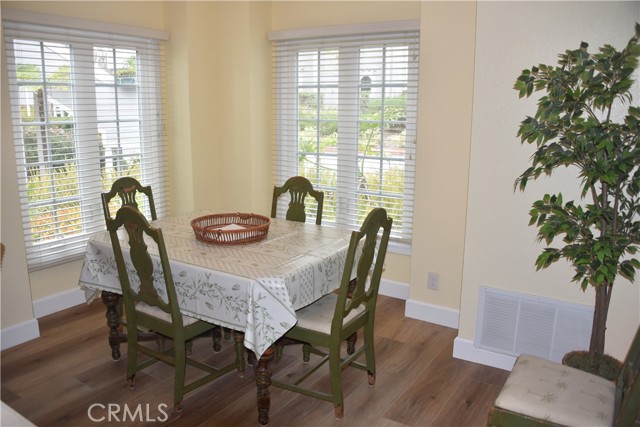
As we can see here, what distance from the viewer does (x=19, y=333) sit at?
11.2 ft

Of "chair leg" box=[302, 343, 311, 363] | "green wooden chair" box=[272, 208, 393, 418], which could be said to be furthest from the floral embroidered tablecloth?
"chair leg" box=[302, 343, 311, 363]

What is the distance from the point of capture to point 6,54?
3.44 metres

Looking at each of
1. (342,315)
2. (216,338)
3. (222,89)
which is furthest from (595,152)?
(222,89)

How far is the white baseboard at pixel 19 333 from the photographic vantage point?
3.35 metres

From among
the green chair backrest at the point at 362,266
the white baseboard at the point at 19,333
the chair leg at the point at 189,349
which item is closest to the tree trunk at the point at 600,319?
the green chair backrest at the point at 362,266

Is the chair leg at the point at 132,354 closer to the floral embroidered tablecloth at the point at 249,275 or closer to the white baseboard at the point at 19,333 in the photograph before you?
the floral embroidered tablecloth at the point at 249,275

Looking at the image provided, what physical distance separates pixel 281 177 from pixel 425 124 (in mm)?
1634

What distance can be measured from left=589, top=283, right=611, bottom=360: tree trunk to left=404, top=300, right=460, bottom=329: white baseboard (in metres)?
1.30

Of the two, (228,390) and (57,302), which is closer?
(228,390)

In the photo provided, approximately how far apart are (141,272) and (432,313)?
212 centimetres

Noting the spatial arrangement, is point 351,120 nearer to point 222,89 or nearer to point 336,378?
point 222,89

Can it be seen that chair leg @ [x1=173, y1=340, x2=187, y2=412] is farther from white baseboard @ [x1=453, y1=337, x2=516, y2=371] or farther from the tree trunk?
the tree trunk

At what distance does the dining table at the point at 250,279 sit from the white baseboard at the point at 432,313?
1.07 meters

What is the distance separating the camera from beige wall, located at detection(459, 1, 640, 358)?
2.72 metres
